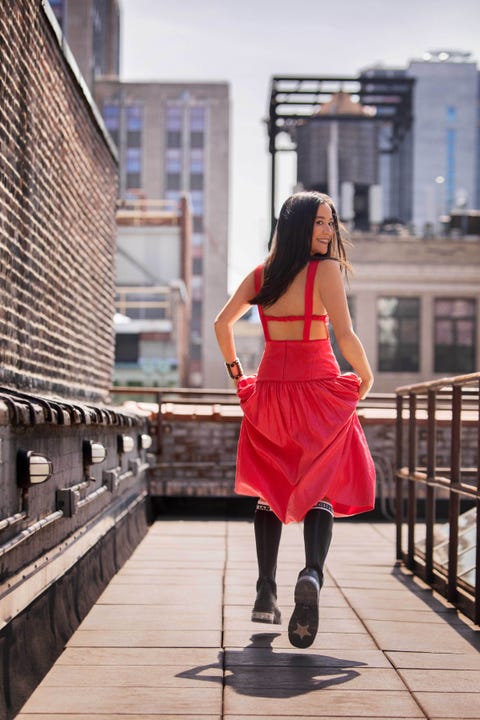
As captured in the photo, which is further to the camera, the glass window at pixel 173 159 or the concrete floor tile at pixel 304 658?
the glass window at pixel 173 159

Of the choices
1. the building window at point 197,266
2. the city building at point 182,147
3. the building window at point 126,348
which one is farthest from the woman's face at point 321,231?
the building window at point 197,266

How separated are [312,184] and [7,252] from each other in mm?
41377

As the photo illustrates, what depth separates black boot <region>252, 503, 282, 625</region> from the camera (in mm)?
4238

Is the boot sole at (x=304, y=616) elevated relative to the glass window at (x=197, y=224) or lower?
lower

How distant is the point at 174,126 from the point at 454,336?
51358 mm

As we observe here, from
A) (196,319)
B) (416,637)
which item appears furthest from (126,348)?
(196,319)

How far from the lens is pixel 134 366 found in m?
40.6

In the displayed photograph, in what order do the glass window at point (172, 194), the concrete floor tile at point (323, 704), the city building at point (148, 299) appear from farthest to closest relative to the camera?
1. the glass window at point (172, 194)
2. the city building at point (148, 299)
3. the concrete floor tile at point (323, 704)

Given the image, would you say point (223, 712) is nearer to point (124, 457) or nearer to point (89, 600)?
point (89, 600)

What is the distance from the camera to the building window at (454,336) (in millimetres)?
36719

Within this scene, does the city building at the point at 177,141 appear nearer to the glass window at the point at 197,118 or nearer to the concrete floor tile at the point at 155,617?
the glass window at the point at 197,118

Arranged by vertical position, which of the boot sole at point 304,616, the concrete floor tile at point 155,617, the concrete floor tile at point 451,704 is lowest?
the concrete floor tile at point 155,617

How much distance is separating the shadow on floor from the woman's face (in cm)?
161

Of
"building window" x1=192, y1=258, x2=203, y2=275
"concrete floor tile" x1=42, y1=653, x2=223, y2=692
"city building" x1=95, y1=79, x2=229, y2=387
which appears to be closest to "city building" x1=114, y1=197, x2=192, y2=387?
"concrete floor tile" x1=42, y1=653, x2=223, y2=692
